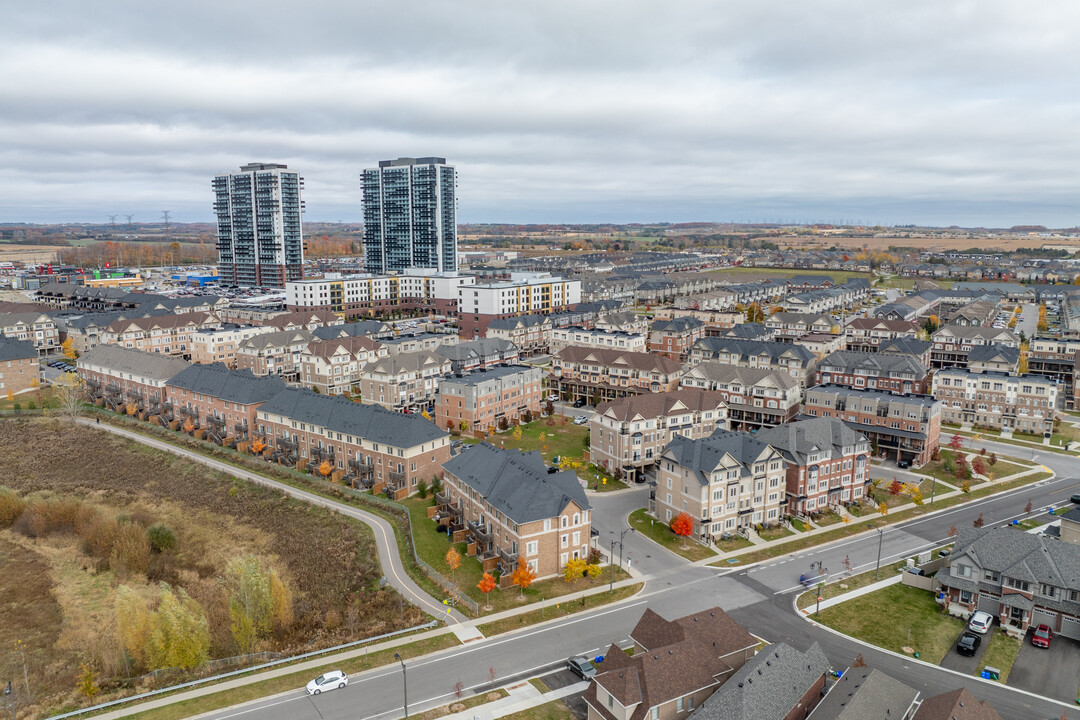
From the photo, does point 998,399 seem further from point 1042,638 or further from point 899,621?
point 899,621

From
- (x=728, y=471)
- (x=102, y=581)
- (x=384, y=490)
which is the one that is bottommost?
(x=102, y=581)

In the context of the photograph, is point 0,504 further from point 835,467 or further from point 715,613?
point 835,467

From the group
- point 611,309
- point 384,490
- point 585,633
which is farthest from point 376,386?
point 611,309

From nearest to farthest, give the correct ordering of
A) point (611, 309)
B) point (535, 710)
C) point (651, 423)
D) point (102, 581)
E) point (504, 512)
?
point (535, 710) → point (504, 512) → point (102, 581) → point (651, 423) → point (611, 309)

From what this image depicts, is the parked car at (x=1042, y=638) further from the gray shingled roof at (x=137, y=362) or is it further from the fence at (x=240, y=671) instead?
the gray shingled roof at (x=137, y=362)

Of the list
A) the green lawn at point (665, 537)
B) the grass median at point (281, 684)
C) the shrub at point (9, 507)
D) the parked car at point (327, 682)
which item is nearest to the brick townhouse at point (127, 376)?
the shrub at point (9, 507)

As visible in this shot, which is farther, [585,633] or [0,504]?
[0,504]

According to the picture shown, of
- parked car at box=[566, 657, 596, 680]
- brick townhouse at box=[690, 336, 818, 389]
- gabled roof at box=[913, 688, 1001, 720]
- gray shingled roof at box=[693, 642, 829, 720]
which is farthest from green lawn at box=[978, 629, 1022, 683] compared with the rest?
brick townhouse at box=[690, 336, 818, 389]
